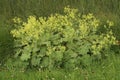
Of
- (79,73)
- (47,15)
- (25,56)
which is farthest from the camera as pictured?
(47,15)

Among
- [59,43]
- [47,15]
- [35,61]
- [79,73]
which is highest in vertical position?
[47,15]

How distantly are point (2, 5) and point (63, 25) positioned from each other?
171 cm

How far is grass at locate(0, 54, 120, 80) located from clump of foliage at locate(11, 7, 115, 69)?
173 millimetres

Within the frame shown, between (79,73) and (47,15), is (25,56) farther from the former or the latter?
(47,15)

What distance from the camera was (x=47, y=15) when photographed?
713 cm

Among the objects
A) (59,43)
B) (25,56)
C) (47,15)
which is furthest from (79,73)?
(47,15)

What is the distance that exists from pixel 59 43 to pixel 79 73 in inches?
30.1

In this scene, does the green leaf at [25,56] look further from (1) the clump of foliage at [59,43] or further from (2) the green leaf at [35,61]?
(2) the green leaf at [35,61]

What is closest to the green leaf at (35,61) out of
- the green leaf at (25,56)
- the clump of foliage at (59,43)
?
the clump of foliage at (59,43)

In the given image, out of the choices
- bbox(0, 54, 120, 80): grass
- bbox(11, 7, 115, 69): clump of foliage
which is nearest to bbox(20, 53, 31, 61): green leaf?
bbox(11, 7, 115, 69): clump of foliage

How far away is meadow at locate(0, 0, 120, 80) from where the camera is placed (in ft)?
18.0

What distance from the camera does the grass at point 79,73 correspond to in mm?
5389

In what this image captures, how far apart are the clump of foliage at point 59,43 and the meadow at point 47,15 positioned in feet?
0.55

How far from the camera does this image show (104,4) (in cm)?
719
